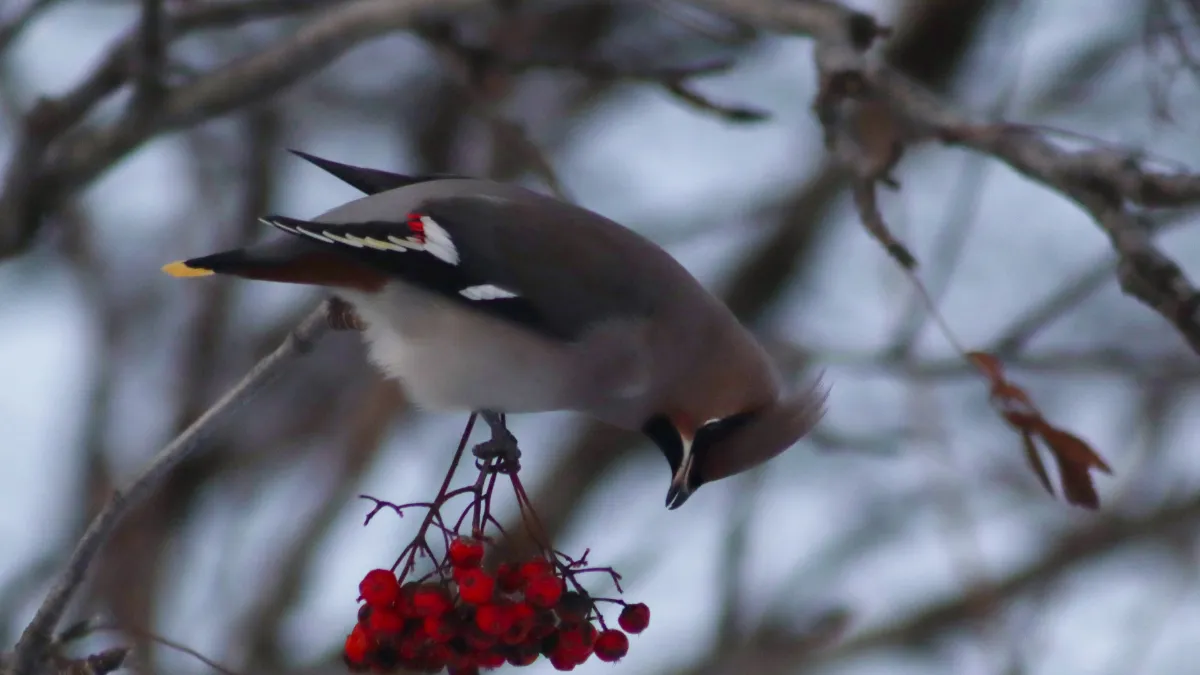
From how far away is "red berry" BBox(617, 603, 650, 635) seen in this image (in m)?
2.61

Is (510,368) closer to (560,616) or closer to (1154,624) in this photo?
(560,616)

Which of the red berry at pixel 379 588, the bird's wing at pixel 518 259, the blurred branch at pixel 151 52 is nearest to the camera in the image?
the red berry at pixel 379 588

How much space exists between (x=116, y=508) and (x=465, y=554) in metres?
0.64

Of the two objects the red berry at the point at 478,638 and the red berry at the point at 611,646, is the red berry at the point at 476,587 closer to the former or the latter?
the red berry at the point at 478,638

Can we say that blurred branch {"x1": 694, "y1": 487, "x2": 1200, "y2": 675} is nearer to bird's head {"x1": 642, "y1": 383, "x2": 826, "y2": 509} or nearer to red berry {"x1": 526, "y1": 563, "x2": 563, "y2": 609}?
bird's head {"x1": 642, "y1": 383, "x2": 826, "y2": 509}

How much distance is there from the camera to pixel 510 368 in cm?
285

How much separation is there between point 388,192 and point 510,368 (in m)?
0.49

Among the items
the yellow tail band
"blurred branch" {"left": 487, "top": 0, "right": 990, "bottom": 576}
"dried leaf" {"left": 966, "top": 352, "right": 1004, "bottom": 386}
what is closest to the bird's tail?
the yellow tail band

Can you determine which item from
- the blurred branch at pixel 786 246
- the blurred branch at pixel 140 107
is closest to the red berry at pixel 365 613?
the blurred branch at pixel 140 107

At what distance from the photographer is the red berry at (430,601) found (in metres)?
2.44

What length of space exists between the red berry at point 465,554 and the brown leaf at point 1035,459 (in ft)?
3.36

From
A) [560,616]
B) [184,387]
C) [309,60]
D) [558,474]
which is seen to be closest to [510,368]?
[560,616]

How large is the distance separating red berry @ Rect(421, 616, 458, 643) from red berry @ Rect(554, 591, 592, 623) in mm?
198

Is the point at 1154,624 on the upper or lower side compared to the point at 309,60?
lower
